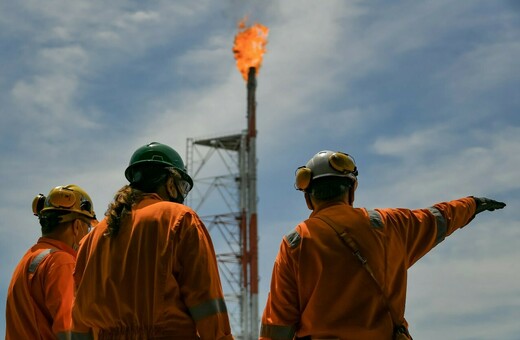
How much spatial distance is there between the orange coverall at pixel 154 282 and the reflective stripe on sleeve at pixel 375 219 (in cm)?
153

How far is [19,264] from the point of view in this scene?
7219 mm

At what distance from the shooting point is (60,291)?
678 cm

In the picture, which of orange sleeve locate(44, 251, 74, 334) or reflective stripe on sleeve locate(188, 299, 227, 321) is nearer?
reflective stripe on sleeve locate(188, 299, 227, 321)

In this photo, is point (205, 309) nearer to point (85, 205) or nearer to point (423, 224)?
point (423, 224)

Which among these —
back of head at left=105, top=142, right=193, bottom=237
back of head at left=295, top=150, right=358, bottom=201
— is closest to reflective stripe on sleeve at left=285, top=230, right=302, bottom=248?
back of head at left=295, top=150, right=358, bottom=201

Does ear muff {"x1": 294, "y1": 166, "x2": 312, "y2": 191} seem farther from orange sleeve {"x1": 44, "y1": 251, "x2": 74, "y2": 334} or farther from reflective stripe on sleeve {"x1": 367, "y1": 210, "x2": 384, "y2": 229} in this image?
orange sleeve {"x1": 44, "y1": 251, "x2": 74, "y2": 334}

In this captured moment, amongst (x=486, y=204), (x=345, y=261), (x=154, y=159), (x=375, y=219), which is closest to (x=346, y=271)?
(x=345, y=261)

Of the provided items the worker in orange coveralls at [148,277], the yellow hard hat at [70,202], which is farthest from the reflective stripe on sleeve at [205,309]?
the yellow hard hat at [70,202]

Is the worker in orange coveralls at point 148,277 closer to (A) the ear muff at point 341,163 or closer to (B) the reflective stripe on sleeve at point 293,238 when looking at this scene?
(B) the reflective stripe on sleeve at point 293,238

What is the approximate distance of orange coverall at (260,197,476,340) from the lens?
6.05m

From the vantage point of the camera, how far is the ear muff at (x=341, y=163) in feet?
22.1

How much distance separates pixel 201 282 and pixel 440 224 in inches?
94.0

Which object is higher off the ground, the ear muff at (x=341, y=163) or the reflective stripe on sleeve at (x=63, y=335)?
the ear muff at (x=341, y=163)

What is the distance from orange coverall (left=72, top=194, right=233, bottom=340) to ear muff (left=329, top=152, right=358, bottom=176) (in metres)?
1.68
